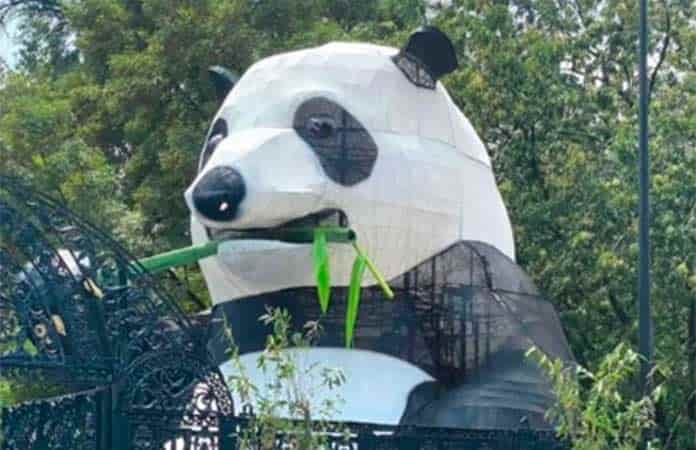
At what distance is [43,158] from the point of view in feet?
48.9

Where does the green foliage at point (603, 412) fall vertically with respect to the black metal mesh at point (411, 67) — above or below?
below

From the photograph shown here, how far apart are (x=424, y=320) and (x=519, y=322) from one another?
2.34 feet

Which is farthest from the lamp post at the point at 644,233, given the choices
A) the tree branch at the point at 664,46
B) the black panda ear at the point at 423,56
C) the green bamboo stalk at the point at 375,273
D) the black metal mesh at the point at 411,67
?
the tree branch at the point at 664,46

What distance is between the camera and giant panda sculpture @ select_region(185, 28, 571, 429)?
9.07 metres

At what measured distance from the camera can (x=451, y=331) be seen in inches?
372

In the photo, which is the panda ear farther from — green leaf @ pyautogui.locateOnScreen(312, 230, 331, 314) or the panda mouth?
green leaf @ pyautogui.locateOnScreen(312, 230, 331, 314)

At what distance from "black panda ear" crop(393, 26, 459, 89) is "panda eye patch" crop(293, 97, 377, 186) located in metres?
0.61

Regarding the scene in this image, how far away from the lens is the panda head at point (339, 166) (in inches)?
348

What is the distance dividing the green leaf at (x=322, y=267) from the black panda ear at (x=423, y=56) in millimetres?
1352

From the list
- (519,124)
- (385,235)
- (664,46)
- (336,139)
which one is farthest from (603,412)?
(664,46)

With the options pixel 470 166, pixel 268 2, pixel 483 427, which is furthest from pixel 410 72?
pixel 268 2

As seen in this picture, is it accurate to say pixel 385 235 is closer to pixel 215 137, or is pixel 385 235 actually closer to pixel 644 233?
pixel 215 137

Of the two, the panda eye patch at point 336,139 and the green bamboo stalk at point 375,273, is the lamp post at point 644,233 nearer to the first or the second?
the green bamboo stalk at point 375,273

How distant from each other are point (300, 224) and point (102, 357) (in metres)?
1.78
